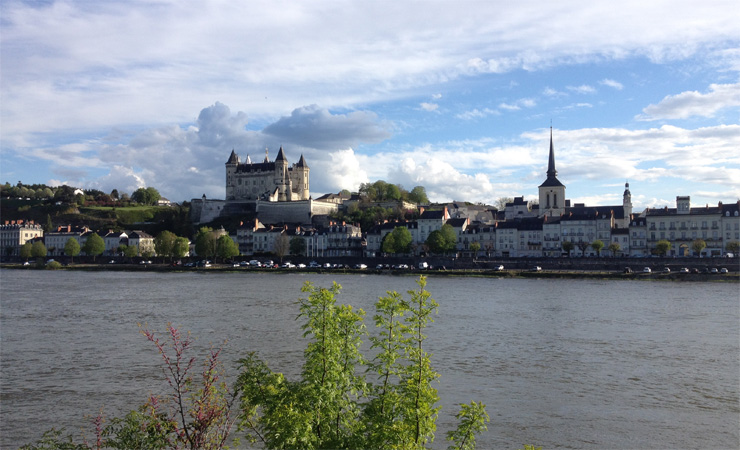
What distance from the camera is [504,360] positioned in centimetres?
1683

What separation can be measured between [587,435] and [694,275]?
43.2 m

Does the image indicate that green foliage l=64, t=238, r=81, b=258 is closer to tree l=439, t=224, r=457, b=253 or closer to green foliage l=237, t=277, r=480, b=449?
tree l=439, t=224, r=457, b=253

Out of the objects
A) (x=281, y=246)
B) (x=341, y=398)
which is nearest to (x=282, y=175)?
(x=281, y=246)

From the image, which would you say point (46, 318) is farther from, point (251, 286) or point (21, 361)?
point (251, 286)

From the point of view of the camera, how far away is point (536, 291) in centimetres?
3966

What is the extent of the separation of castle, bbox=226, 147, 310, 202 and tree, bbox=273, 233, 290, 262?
1293 inches

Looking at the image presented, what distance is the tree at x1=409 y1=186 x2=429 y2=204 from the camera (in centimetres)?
11781

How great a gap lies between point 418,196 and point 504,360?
334 feet

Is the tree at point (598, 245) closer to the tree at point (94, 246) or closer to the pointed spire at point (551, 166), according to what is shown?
the pointed spire at point (551, 166)

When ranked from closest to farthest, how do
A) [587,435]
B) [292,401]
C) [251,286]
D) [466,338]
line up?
1. [292,401]
2. [587,435]
3. [466,338]
4. [251,286]

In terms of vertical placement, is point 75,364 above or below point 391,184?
below

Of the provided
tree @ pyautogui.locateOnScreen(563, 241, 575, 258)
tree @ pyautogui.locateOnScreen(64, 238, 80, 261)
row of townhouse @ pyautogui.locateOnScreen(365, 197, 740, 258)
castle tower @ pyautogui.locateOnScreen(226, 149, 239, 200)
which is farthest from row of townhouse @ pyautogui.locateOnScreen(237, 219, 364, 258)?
castle tower @ pyautogui.locateOnScreen(226, 149, 239, 200)

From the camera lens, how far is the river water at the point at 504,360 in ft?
37.6

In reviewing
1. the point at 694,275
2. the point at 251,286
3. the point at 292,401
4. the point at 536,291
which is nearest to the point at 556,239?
the point at 694,275
